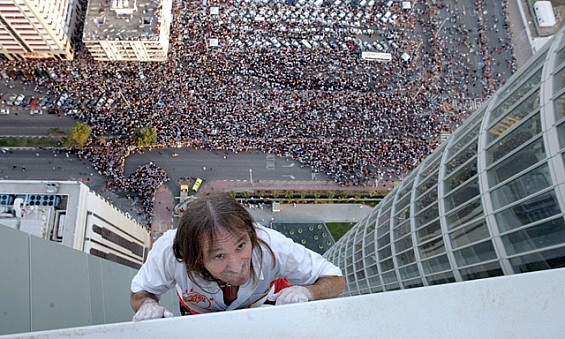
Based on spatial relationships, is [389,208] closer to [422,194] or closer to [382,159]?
[422,194]

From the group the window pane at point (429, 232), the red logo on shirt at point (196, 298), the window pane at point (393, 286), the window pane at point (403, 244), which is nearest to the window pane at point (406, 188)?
the window pane at point (403, 244)

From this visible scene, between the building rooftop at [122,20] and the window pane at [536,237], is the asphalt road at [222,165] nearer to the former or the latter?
the building rooftop at [122,20]

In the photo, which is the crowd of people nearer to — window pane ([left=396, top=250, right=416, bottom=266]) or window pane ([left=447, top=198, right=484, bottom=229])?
window pane ([left=396, top=250, right=416, bottom=266])

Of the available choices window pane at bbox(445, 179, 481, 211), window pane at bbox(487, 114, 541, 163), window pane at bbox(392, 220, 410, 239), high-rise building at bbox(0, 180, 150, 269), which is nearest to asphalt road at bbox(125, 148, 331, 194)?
high-rise building at bbox(0, 180, 150, 269)

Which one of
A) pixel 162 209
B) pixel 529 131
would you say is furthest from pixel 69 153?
pixel 529 131

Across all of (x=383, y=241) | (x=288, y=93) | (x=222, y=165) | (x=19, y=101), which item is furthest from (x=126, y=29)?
(x=383, y=241)
